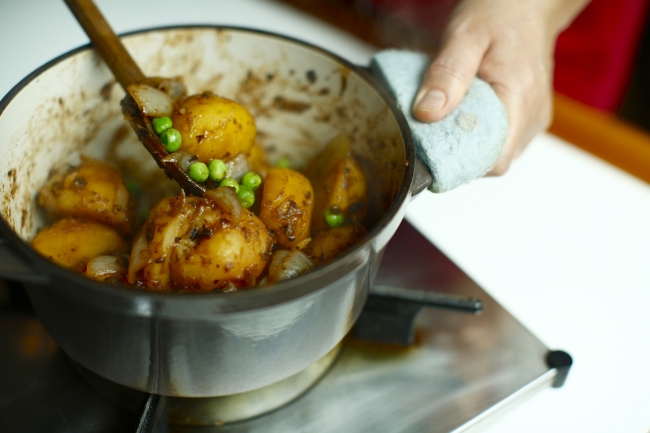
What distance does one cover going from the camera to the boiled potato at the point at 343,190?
45.8 inches

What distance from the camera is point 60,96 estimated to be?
1080 mm

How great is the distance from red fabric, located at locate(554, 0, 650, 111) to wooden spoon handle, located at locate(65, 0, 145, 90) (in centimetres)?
185

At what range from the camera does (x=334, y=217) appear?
3.77 ft

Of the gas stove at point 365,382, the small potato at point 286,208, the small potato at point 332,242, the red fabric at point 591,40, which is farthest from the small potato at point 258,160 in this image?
the red fabric at point 591,40

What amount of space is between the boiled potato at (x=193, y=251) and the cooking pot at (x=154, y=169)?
139 mm

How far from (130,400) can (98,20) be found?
0.73 m

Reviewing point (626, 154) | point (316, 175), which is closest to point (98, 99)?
point (316, 175)

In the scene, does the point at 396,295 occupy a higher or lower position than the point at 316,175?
lower

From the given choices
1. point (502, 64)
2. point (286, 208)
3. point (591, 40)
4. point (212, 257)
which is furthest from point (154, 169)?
point (591, 40)

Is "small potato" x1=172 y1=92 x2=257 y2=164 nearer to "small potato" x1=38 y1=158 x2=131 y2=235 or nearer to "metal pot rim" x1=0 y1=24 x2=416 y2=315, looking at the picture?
"small potato" x1=38 y1=158 x2=131 y2=235

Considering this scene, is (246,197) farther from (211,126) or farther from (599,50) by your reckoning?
(599,50)

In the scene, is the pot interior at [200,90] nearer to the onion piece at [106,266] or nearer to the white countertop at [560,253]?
the onion piece at [106,266]

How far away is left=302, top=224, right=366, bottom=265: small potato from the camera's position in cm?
100

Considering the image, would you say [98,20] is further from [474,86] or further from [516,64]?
[516,64]
